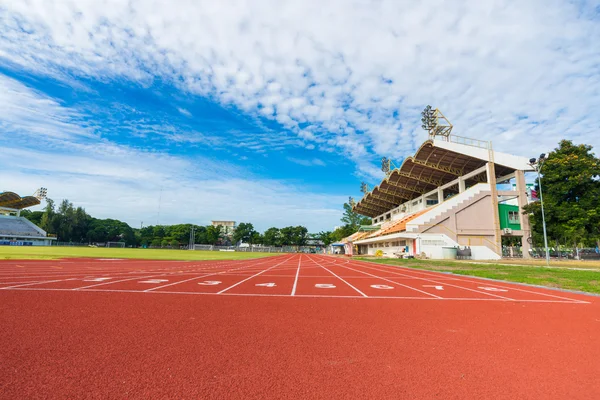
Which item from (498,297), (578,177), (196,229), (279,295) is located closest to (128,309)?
(279,295)

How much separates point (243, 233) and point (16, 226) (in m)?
65.2

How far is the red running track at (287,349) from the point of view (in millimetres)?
3193

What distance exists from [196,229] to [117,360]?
12133 cm

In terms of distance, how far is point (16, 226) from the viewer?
84.4 m

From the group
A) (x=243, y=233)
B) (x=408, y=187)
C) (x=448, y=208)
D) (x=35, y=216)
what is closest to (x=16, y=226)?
(x=35, y=216)

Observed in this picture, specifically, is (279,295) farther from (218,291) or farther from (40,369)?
(40,369)

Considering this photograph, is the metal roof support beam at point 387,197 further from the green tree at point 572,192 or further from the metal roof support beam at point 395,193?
the green tree at point 572,192

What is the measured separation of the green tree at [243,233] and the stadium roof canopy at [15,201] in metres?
61.1

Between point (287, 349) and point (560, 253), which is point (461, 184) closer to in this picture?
point (560, 253)

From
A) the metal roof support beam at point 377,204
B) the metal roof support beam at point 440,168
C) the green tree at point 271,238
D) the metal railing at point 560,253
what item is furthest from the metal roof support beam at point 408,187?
the green tree at point 271,238

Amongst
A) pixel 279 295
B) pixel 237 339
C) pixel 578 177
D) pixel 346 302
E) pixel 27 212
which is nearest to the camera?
pixel 237 339

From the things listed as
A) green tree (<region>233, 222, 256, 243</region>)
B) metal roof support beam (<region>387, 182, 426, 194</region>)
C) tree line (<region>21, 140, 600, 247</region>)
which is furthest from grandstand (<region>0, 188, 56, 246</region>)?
metal roof support beam (<region>387, 182, 426, 194</region>)

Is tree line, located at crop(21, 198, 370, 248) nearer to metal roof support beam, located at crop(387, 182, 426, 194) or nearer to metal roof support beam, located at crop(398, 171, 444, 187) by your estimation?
metal roof support beam, located at crop(387, 182, 426, 194)

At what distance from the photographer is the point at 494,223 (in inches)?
1523
